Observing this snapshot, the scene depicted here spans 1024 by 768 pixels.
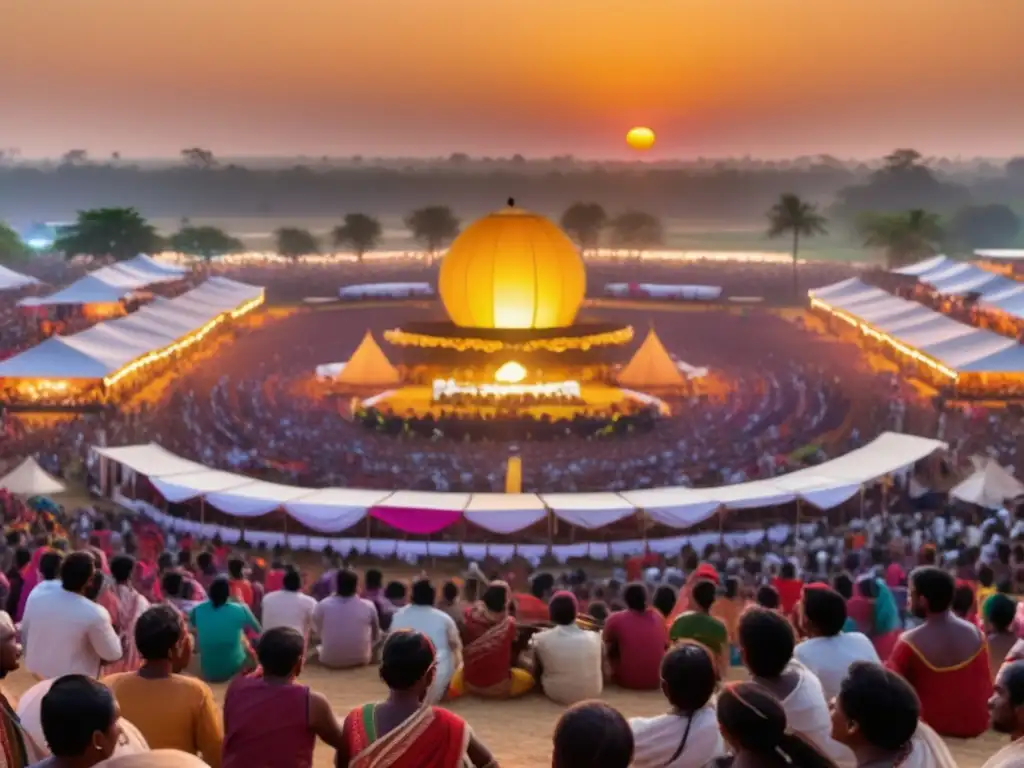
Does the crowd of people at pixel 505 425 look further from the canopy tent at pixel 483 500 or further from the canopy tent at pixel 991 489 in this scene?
the canopy tent at pixel 991 489

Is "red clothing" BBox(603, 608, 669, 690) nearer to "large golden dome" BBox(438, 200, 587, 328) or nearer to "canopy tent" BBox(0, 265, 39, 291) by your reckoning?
"large golden dome" BBox(438, 200, 587, 328)

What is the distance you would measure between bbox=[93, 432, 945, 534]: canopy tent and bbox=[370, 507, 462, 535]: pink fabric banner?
0.05 ft

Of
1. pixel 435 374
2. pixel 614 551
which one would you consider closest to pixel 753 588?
pixel 614 551

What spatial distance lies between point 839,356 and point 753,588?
2918 cm

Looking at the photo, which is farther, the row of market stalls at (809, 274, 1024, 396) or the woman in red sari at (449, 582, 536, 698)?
the row of market stalls at (809, 274, 1024, 396)

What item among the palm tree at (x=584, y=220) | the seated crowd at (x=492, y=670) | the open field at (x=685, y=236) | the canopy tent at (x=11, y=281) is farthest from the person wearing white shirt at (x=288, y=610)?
the open field at (x=685, y=236)

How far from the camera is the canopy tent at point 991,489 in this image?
2178 cm

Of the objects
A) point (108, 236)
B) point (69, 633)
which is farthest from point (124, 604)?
point (108, 236)

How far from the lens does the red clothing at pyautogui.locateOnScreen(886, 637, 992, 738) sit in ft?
29.4

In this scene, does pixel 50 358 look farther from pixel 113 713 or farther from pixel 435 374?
pixel 113 713

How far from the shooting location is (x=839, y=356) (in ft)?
146

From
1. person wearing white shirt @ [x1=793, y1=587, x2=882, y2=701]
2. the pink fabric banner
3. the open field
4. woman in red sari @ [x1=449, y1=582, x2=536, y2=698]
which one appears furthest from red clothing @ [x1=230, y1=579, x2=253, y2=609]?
the open field

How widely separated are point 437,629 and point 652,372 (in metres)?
26.8

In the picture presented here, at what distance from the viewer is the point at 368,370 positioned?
122 feet
